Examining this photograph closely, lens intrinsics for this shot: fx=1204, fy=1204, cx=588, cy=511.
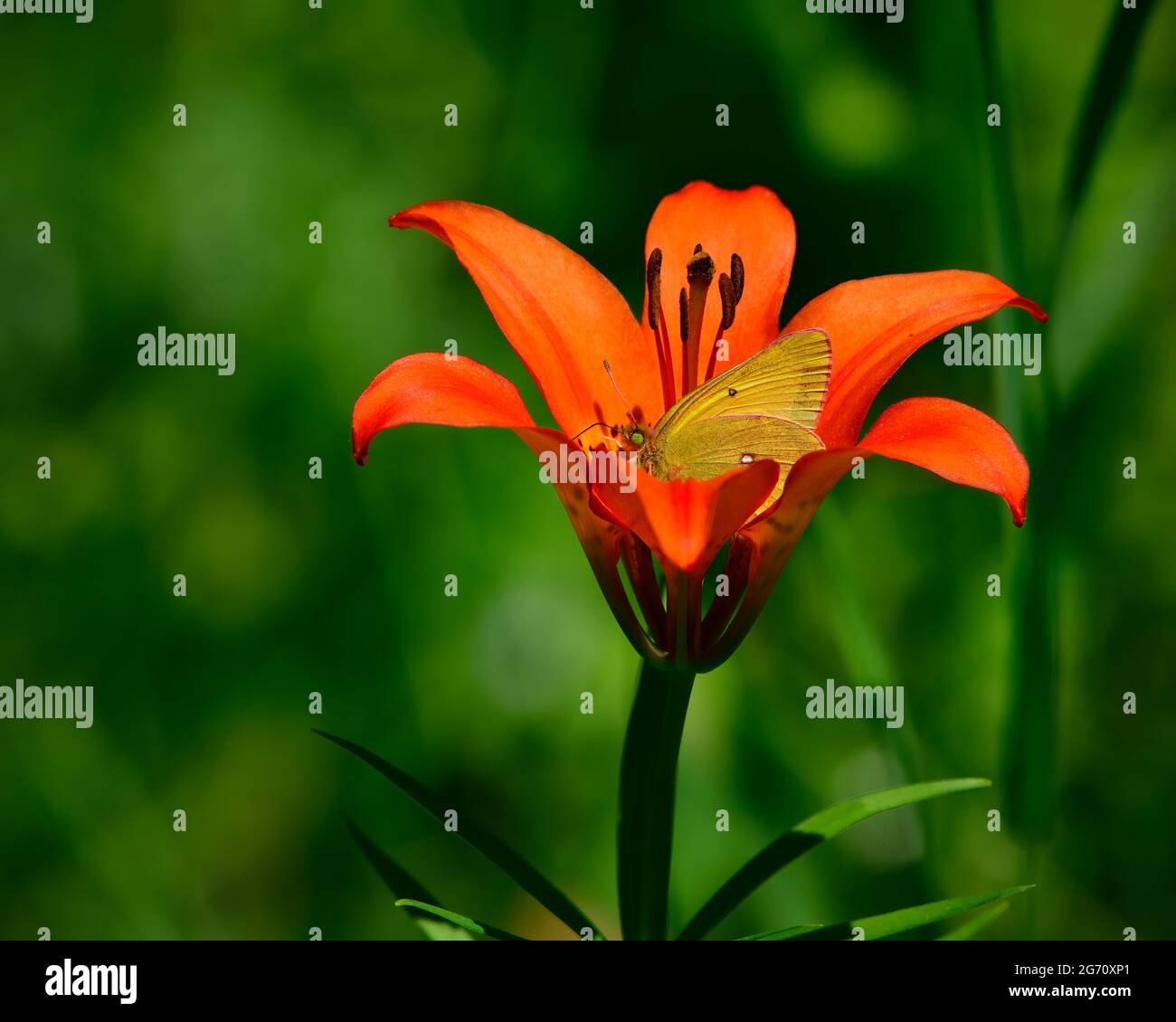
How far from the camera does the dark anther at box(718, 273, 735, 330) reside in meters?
1.33

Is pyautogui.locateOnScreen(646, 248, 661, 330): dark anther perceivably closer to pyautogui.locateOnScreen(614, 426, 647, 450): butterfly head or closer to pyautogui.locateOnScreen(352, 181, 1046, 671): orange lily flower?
pyautogui.locateOnScreen(352, 181, 1046, 671): orange lily flower

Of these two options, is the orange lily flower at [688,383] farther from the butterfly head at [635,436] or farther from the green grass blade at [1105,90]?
the green grass blade at [1105,90]

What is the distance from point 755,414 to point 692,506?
0.18 meters

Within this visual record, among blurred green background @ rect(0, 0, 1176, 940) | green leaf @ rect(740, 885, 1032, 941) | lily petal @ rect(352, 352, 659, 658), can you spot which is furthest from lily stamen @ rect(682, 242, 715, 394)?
blurred green background @ rect(0, 0, 1176, 940)

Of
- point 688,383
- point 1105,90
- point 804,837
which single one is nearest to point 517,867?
point 804,837

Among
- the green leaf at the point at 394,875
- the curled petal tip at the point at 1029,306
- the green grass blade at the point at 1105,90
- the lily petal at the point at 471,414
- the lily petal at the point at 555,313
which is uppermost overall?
the green grass blade at the point at 1105,90

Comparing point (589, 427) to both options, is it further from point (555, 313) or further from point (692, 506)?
point (692, 506)

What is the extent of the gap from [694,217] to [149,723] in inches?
55.3

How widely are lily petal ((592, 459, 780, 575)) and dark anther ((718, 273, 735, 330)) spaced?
0.31 m

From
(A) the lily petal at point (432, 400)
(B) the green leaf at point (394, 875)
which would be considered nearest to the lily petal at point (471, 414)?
(A) the lily petal at point (432, 400)

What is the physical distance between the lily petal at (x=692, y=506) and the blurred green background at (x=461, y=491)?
1021mm

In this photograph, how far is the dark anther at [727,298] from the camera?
1330 mm

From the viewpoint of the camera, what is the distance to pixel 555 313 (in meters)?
1.32

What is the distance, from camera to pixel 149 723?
2186 mm
